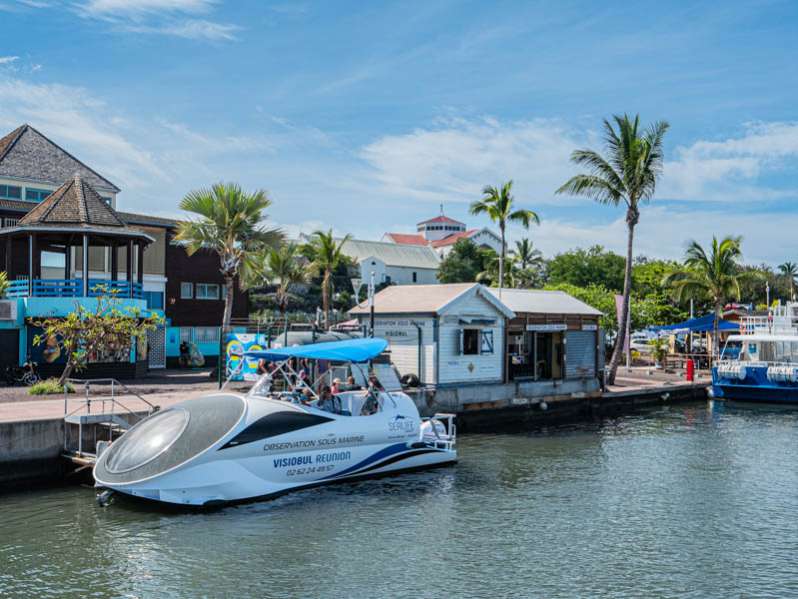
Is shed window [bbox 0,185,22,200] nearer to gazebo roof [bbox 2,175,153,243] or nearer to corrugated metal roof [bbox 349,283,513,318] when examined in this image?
gazebo roof [bbox 2,175,153,243]

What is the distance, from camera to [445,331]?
30828mm

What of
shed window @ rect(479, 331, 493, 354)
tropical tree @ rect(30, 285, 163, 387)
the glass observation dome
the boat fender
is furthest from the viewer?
shed window @ rect(479, 331, 493, 354)

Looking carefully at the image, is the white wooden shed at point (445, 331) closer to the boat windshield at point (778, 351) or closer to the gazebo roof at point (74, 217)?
the gazebo roof at point (74, 217)

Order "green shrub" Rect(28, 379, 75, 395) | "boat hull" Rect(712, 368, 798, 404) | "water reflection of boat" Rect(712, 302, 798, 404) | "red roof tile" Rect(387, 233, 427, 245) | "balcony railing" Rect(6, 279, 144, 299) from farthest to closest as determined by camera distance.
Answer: "red roof tile" Rect(387, 233, 427, 245) → "water reflection of boat" Rect(712, 302, 798, 404) → "boat hull" Rect(712, 368, 798, 404) → "balcony railing" Rect(6, 279, 144, 299) → "green shrub" Rect(28, 379, 75, 395)

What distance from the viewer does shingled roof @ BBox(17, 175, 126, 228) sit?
32.1 meters

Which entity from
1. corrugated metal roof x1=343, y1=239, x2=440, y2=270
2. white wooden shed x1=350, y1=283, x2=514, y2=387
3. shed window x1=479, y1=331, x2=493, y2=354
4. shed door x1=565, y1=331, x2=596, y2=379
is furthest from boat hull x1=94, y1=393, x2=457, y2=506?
corrugated metal roof x1=343, y1=239, x2=440, y2=270

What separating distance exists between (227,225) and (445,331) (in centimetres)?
1028

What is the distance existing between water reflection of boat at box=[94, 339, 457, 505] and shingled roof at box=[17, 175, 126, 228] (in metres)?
16.1

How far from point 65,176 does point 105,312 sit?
1974 centimetres

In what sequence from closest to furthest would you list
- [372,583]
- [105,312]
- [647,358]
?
[372,583] < [105,312] < [647,358]

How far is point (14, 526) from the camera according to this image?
15.3 meters

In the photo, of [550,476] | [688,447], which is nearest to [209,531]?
[550,476]

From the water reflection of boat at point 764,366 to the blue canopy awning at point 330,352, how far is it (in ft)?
83.9

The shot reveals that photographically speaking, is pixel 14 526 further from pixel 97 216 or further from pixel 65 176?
pixel 65 176
